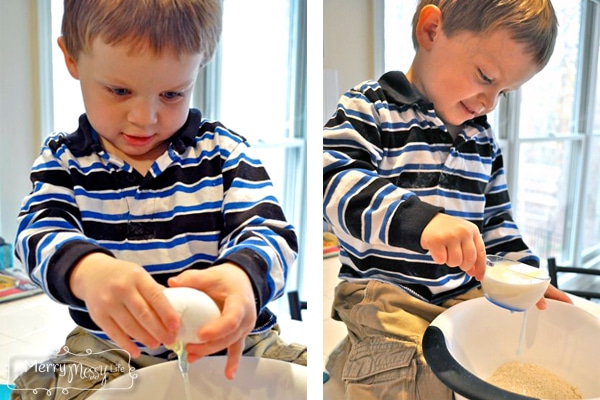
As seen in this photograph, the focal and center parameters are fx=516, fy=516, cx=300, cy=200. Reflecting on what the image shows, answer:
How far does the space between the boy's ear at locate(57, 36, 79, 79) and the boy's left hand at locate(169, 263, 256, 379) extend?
0.16 meters

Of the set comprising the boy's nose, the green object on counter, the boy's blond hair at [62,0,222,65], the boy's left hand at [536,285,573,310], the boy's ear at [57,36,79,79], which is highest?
the boy's blond hair at [62,0,222,65]

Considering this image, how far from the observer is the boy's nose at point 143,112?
364 millimetres

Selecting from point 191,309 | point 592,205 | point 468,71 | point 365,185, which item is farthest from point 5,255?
point 592,205

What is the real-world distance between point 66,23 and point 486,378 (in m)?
0.40

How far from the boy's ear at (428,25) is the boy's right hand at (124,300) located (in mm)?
278

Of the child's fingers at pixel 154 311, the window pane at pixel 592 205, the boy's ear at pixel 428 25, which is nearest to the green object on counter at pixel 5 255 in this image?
the child's fingers at pixel 154 311

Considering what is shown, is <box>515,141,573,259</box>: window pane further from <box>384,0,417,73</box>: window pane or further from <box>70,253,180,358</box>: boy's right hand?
<box>70,253,180,358</box>: boy's right hand

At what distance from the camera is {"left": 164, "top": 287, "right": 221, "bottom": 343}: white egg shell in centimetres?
34

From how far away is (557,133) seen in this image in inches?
18.2

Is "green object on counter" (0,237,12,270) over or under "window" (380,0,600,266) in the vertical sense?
under

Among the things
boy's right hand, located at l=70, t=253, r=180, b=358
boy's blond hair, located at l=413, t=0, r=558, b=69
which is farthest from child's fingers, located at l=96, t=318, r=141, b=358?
boy's blond hair, located at l=413, t=0, r=558, b=69

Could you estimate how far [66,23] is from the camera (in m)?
0.36

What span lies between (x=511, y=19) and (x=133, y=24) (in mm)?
273

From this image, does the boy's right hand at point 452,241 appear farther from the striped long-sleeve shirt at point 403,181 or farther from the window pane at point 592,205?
the window pane at point 592,205
